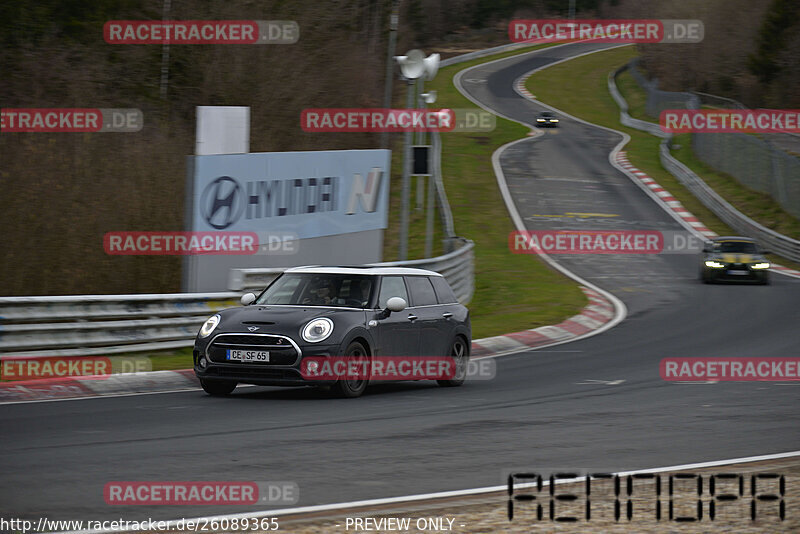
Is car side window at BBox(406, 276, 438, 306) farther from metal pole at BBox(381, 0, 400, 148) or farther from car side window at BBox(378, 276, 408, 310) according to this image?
metal pole at BBox(381, 0, 400, 148)

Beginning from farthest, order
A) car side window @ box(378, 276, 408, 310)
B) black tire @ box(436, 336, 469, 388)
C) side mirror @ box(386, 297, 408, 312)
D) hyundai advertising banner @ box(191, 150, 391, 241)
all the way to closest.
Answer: hyundai advertising banner @ box(191, 150, 391, 241)
black tire @ box(436, 336, 469, 388)
car side window @ box(378, 276, 408, 310)
side mirror @ box(386, 297, 408, 312)

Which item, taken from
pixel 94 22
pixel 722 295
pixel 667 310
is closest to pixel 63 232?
pixel 667 310

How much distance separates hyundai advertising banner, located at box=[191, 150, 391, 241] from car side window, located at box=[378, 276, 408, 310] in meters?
4.46

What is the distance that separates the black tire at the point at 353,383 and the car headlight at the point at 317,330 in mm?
323

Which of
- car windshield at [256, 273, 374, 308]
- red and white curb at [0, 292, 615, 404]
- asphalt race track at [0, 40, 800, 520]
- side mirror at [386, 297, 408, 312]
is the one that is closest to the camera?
asphalt race track at [0, 40, 800, 520]

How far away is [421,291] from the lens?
15.0 m

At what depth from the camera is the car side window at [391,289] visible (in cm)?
1398

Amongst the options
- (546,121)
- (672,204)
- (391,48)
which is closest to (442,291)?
(391,48)

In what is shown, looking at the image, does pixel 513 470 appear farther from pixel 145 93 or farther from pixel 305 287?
pixel 145 93

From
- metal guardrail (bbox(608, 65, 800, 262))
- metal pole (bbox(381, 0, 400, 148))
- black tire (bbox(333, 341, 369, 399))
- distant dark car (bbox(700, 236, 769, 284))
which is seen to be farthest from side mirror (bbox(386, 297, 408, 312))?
metal guardrail (bbox(608, 65, 800, 262))

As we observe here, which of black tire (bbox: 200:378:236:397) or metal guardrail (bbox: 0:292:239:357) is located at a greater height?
metal guardrail (bbox: 0:292:239:357)

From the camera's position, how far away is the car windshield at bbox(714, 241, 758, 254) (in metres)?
33.8

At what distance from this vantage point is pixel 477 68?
103 metres

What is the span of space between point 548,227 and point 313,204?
23005 mm
